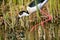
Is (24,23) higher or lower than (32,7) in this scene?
lower

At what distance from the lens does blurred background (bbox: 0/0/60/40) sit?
2119 millimetres

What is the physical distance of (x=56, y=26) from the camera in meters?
2.12

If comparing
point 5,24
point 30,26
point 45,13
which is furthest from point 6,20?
point 45,13

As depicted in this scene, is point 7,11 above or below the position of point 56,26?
above

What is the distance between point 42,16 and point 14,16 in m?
0.26

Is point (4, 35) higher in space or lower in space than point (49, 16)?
lower

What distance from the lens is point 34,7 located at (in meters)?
2.14

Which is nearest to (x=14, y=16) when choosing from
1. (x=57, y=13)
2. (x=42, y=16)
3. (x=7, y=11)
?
(x=7, y=11)

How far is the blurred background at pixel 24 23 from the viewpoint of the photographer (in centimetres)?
212

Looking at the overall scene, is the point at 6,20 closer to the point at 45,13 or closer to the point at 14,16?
the point at 14,16

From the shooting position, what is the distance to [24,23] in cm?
217

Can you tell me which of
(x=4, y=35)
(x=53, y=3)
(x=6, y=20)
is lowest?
(x=4, y=35)

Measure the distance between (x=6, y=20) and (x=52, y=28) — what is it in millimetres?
432

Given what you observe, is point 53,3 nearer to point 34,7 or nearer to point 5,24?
point 34,7
